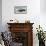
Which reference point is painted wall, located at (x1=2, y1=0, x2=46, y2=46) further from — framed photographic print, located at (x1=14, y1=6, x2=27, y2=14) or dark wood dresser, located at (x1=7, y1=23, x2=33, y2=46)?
dark wood dresser, located at (x1=7, y1=23, x2=33, y2=46)

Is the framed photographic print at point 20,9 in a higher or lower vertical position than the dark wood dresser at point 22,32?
higher

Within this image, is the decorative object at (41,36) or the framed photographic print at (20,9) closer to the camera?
the decorative object at (41,36)

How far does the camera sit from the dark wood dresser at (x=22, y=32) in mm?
5363

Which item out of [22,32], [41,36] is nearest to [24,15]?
[22,32]

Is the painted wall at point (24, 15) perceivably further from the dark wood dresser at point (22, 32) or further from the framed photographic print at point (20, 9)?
the dark wood dresser at point (22, 32)

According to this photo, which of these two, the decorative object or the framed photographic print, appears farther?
the framed photographic print

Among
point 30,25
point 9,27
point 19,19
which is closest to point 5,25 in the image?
point 9,27

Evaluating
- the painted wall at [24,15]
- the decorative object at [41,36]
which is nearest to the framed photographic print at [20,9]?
the painted wall at [24,15]

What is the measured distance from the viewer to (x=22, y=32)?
5.43 meters

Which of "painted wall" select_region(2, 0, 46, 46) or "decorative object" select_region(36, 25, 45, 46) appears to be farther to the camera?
"painted wall" select_region(2, 0, 46, 46)

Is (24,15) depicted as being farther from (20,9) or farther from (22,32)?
(22,32)

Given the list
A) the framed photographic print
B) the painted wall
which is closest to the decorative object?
the painted wall

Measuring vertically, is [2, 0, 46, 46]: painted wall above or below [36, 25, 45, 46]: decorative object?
above

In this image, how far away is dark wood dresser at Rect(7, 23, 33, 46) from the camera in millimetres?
5363
